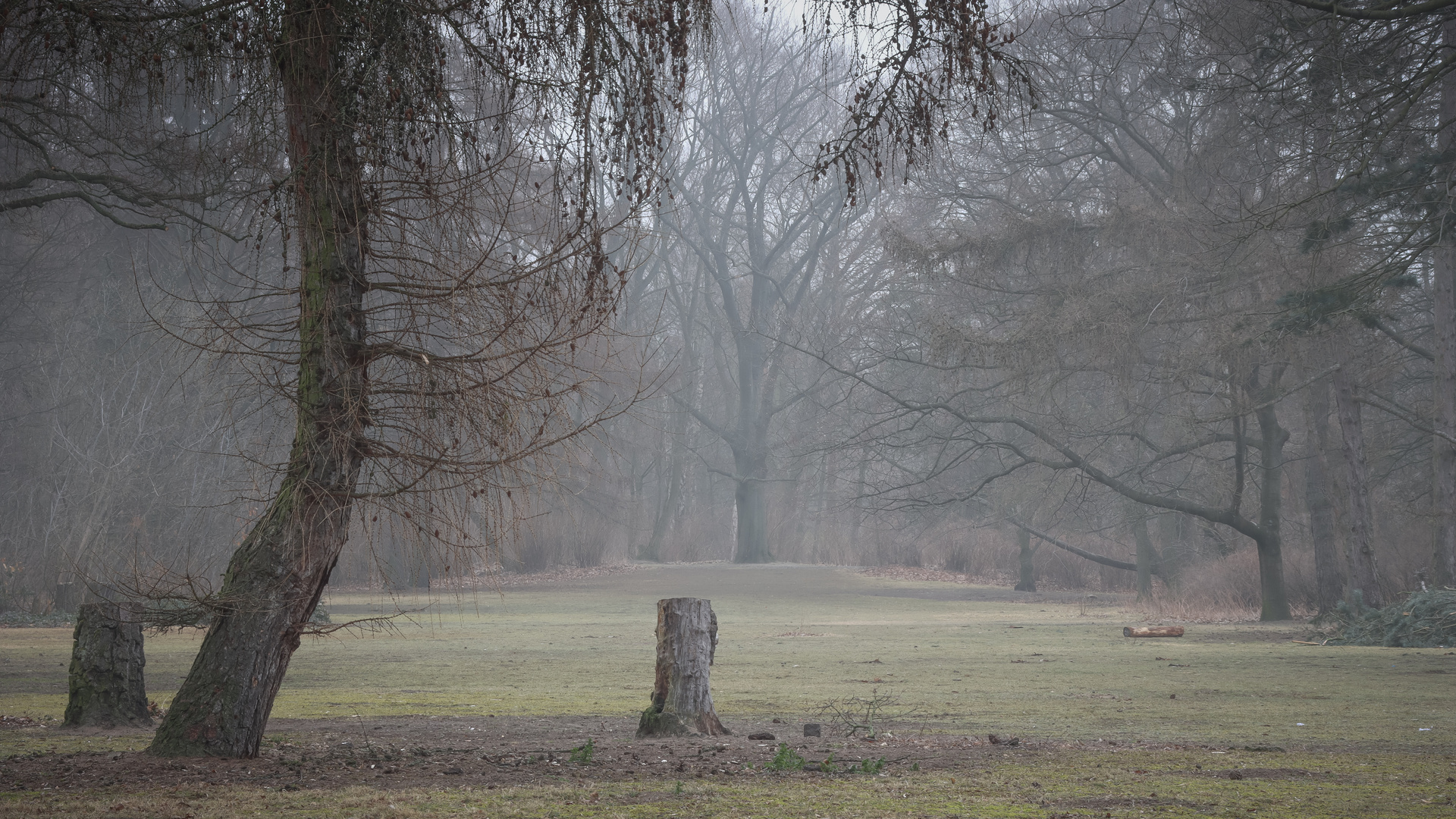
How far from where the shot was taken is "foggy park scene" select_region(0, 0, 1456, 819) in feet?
16.6

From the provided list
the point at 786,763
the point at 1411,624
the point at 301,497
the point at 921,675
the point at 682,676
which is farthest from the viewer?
the point at 1411,624

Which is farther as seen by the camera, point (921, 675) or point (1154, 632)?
point (1154, 632)

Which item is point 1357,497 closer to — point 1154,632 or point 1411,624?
point 1411,624

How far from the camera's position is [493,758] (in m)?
5.88

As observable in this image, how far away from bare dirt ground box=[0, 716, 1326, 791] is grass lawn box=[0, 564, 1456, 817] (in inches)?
6.3

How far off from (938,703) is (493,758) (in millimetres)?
4414

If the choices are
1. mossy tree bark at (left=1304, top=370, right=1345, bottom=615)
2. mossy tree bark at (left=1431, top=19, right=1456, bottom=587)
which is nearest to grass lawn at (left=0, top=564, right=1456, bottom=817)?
mossy tree bark at (left=1304, top=370, right=1345, bottom=615)

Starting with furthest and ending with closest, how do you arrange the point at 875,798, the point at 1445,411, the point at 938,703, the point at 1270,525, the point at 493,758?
1. the point at 1270,525
2. the point at 1445,411
3. the point at 938,703
4. the point at 493,758
5. the point at 875,798

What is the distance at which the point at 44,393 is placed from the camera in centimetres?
2411

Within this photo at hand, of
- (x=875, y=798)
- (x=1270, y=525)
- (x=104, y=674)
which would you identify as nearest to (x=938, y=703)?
(x=875, y=798)

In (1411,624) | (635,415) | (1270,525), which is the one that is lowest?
(1411,624)

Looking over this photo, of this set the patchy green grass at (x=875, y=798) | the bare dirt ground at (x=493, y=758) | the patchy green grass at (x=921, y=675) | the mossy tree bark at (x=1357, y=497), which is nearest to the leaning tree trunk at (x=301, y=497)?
the bare dirt ground at (x=493, y=758)

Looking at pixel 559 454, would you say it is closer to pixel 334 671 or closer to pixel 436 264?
pixel 436 264

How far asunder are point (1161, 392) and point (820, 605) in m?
8.28
